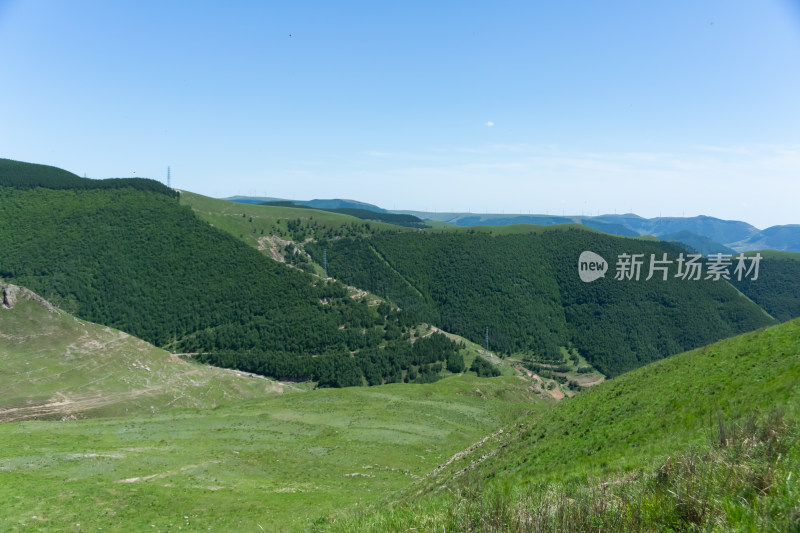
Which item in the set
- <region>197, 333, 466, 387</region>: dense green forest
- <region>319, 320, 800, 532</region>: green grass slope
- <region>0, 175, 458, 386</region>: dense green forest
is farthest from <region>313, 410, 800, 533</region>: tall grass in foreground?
<region>0, 175, 458, 386</region>: dense green forest

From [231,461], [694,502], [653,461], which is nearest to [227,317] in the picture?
[231,461]

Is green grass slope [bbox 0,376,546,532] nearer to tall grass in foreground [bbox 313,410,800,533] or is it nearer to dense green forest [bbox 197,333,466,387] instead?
tall grass in foreground [bbox 313,410,800,533]

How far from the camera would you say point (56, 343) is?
315 ft

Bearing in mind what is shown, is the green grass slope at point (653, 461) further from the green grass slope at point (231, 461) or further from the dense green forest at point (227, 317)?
the dense green forest at point (227, 317)

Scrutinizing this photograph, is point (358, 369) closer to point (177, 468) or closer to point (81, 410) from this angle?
point (81, 410)

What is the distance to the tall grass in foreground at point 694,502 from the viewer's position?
38.4ft

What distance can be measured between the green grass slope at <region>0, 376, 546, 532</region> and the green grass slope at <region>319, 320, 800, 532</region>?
43.3 ft

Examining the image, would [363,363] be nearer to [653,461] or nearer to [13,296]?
[13,296]

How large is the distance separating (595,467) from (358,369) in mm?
132666

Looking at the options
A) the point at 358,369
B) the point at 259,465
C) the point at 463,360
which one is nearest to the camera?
the point at 259,465

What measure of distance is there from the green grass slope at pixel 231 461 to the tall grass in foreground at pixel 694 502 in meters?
18.7

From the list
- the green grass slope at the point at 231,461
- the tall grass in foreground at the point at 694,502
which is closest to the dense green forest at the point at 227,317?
the green grass slope at the point at 231,461

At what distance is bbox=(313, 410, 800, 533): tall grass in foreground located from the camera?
11.7 m

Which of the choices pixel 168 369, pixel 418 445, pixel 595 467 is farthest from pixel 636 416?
pixel 168 369
